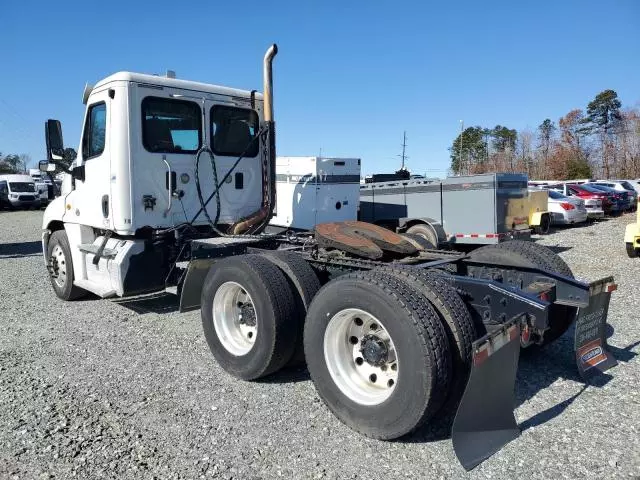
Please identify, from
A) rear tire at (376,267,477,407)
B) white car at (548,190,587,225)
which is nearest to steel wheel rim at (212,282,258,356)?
rear tire at (376,267,477,407)

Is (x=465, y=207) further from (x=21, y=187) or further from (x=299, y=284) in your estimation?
(x=21, y=187)

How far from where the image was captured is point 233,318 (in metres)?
4.86

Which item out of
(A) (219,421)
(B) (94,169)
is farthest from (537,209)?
(A) (219,421)

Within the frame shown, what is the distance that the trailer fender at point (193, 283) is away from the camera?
5.27 meters

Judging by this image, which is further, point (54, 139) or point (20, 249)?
point (20, 249)

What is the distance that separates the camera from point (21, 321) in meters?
6.52

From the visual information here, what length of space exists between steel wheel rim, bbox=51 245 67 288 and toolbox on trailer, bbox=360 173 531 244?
282 inches

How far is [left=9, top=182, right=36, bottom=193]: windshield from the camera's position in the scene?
32.7 meters

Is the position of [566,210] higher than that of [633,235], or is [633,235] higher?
[566,210]

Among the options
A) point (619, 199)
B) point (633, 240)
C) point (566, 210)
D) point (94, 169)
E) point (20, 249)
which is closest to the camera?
point (94, 169)

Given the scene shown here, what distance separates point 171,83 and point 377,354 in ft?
14.4

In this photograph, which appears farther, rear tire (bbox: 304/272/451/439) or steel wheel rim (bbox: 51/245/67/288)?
steel wheel rim (bbox: 51/245/67/288)

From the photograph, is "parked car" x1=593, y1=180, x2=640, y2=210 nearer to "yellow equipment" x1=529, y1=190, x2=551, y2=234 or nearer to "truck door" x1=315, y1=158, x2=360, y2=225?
"yellow equipment" x1=529, y1=190, x2=551, y2=234

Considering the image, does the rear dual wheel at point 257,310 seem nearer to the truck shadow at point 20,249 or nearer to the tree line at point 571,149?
the truck shadow at point 20,249
